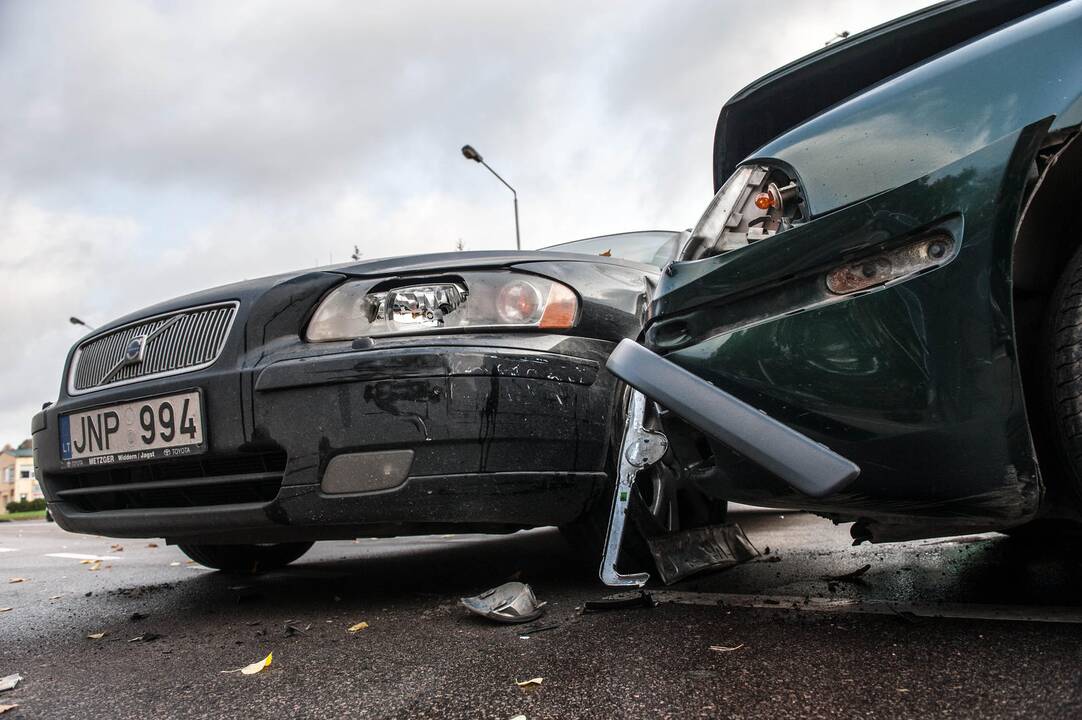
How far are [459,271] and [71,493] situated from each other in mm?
1532

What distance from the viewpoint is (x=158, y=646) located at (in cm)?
216

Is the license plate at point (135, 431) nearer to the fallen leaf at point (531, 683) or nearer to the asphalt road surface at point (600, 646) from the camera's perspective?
the asphalt road surface at point (600, 646)

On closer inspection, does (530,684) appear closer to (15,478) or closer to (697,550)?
(697,550)

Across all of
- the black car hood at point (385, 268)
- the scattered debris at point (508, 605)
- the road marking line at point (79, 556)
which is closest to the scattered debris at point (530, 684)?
the scattered debris at point (508, 605)

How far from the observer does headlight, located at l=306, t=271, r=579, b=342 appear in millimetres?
2242

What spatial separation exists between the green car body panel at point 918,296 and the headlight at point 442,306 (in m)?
0.74

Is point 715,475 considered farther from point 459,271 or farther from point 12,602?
point 12,602

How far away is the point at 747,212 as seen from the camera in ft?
5.53

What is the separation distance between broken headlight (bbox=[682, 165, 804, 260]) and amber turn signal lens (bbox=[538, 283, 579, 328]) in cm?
59

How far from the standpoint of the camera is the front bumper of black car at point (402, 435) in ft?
6.95

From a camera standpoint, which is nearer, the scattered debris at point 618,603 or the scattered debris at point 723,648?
the scattered debris at point 723,648

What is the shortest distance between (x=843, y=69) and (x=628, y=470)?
1175 millimetres

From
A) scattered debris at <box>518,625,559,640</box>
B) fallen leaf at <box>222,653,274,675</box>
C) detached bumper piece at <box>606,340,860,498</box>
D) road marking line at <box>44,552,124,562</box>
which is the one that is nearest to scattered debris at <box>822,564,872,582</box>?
scattered debris at <box>518,625,559,640</box>

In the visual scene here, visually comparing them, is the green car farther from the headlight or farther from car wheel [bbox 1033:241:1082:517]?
the headlight
